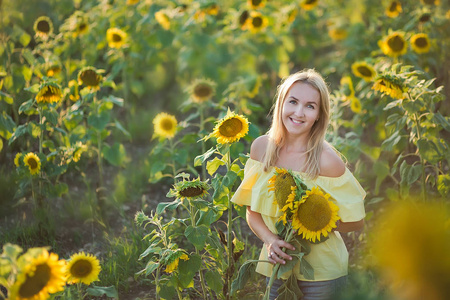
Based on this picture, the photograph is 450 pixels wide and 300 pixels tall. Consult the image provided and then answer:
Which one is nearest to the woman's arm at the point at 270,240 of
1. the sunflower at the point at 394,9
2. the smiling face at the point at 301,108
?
the smiling face at the point at 301,108

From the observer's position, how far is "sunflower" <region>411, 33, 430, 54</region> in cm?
305

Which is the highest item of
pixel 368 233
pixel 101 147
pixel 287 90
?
pixel 287 90

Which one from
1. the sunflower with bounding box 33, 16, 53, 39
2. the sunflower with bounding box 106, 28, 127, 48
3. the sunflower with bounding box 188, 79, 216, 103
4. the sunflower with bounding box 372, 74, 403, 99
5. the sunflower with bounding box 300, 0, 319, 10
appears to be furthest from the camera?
the sunflower with bounding box 300, 0, 319, 10

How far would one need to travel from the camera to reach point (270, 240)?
1.78 m

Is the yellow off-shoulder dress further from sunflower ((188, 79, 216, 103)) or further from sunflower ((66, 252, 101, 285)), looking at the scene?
sunflower ((188, 79, 216, 103))

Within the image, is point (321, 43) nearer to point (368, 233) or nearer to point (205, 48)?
point (205, 48)

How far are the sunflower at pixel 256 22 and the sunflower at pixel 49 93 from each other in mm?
1858

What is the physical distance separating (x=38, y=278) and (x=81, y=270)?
0.36 metres

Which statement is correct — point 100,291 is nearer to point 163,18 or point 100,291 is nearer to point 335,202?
point 335,202

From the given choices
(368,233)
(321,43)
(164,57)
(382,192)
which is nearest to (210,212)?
(368,233)

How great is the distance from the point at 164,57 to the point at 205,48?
454 millimetres

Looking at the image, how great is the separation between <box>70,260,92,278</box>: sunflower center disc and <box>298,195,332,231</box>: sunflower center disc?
746mm

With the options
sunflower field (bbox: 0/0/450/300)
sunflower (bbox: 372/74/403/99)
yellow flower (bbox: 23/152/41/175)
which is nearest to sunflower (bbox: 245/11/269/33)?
sunflower field (bbox: 0/0/450/300)

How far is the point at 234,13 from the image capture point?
398cm
